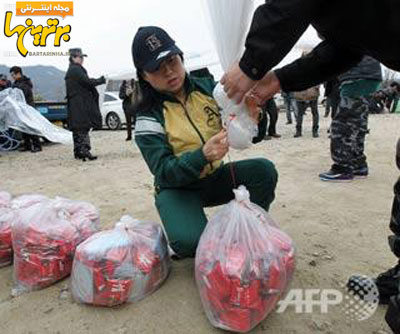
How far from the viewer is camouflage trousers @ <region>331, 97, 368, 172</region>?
3.42m

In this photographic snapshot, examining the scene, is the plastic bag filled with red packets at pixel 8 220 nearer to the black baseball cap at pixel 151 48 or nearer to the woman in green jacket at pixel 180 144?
the woman in green jacket at pixel 180 144

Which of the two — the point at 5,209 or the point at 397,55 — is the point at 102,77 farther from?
the point at 397,55

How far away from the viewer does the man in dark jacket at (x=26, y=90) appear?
6770 mm

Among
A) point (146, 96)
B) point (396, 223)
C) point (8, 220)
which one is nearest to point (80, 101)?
point (8, 220)

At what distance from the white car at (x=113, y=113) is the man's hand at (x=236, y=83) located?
10.6 metres

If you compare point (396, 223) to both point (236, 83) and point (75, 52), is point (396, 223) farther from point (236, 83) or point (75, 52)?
point (75, 52)

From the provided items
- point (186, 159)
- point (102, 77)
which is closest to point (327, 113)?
point (102, 77)

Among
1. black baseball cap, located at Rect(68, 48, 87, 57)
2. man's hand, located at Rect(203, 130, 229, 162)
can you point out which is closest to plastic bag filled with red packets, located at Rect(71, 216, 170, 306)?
man's hand, located at Rect(203, 130, 229, 162)

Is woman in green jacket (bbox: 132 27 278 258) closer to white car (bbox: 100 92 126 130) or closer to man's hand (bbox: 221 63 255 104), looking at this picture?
man's hand (bbox: 221 63 255 104)

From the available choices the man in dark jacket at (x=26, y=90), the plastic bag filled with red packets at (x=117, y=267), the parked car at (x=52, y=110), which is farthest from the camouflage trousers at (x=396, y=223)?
the parked car at (x=52, y=110)

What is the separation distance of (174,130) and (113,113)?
405 inches

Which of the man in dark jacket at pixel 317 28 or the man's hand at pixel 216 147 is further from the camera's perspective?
the man's hand at pixel 216 147

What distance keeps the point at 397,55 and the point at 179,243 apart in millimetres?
1123

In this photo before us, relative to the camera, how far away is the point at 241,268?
1390mm
